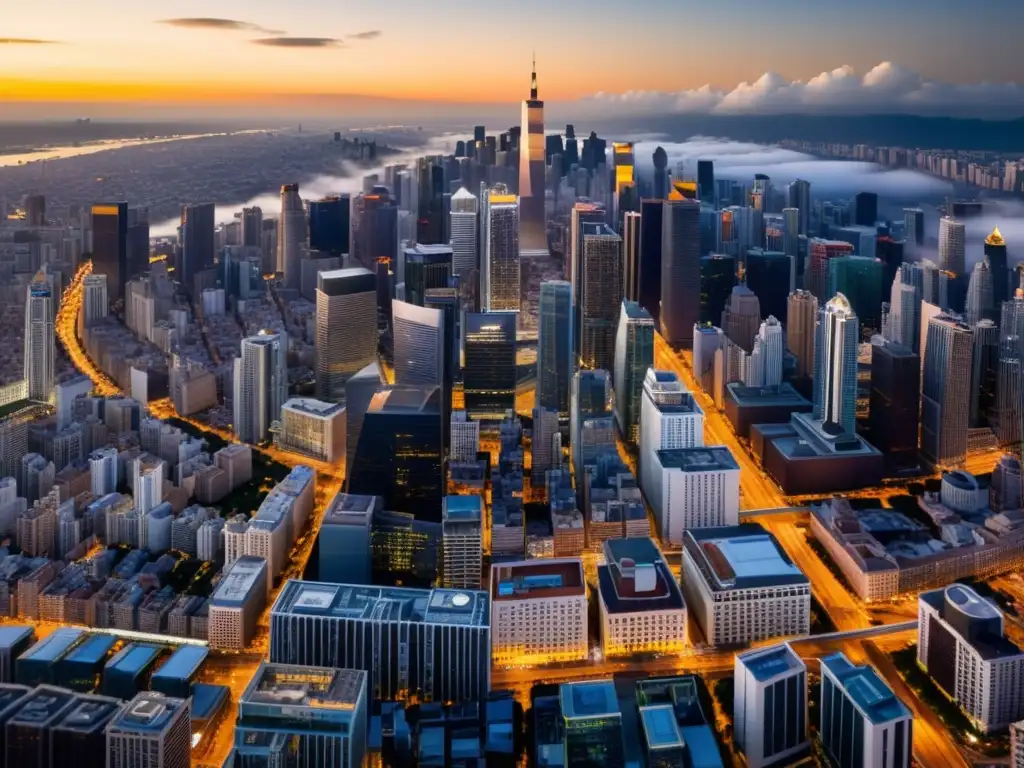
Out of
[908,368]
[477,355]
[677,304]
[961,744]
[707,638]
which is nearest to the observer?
[961,744]

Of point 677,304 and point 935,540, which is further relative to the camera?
point 677,304

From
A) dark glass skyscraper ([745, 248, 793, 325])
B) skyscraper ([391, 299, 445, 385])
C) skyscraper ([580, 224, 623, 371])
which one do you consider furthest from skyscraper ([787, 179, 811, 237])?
skyscraper ([391, 299, 445, 385])

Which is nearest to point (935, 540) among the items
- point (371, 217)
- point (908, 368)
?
point (908, 368)

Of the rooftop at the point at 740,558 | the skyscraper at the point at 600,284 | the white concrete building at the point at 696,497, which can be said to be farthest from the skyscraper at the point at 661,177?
the rooftop at the point at 740,558

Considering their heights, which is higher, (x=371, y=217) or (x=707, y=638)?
(x=371, y=217)

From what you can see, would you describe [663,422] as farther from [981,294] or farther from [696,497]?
[981,294]

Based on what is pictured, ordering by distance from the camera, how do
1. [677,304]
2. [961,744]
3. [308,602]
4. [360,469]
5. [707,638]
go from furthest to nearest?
[677,304] → [360,469] → [707,638] → [308,602] → [961,744]

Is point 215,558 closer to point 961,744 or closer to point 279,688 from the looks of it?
point 279,688
